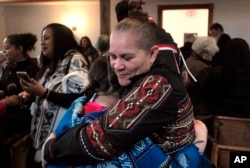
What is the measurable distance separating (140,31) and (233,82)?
6.92 feet

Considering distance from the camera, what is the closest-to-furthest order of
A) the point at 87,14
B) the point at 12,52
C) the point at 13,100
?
the point at 13,100, the point at 12,52, the point at 87,14

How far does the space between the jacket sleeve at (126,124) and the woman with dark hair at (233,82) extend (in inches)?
79.4

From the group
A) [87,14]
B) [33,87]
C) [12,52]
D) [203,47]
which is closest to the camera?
[33,87]

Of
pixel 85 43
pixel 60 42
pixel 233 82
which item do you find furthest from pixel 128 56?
pixel 85 43

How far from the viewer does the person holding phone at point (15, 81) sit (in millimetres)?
2119

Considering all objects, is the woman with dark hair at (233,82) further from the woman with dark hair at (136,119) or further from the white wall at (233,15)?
the white wall at (233,15)

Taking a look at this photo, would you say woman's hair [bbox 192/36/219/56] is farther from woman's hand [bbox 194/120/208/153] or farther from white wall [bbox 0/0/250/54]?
white wall [bbox 0/0/250/54]

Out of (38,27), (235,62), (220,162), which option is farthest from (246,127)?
(38,27)

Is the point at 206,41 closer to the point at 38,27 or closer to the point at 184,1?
the point at 184,1

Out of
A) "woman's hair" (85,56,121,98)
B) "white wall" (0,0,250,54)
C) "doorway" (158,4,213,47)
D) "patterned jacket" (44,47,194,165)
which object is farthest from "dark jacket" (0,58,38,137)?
"doorway" (158,4,213,47)

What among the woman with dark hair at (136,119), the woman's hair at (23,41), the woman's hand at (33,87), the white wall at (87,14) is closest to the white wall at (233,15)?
the white wall at (87,14)

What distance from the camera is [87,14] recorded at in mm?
7949

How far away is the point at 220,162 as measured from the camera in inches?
101

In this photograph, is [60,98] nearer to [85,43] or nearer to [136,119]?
[136,119]
